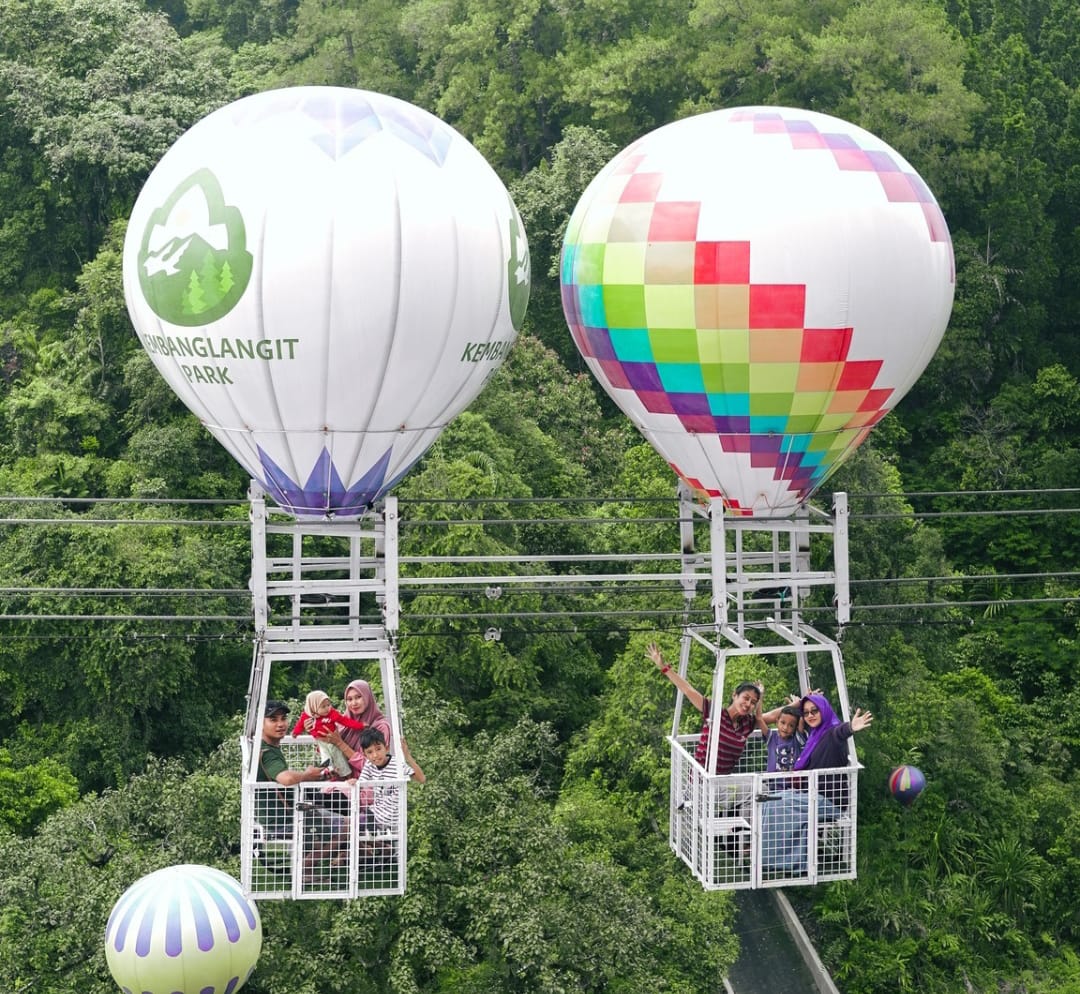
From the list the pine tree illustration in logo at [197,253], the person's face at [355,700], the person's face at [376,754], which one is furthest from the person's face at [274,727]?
the pine tree illustration in logo at [197,253]

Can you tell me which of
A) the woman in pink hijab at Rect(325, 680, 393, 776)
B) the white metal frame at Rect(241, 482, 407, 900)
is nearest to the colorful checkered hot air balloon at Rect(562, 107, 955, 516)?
the white metal frame at Rect(241, 482, 407, 900)

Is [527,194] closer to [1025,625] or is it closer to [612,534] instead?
[612,534]

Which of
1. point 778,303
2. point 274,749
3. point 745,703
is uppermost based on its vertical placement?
point 778,303

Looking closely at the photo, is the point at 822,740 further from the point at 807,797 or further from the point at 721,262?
the point at 721,262

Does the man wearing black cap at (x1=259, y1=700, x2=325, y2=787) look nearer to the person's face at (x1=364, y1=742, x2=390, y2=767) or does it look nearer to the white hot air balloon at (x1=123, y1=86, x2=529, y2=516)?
the person's face at (x1=364, y1=742, x2=390, y2=767)

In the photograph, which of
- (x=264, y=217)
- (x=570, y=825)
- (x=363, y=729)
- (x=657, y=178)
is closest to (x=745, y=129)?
(x=657, y=178)

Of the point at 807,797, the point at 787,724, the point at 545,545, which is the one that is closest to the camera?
the point at 807,797

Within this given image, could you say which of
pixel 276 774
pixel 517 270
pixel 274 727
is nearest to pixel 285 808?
pixel 276 774
